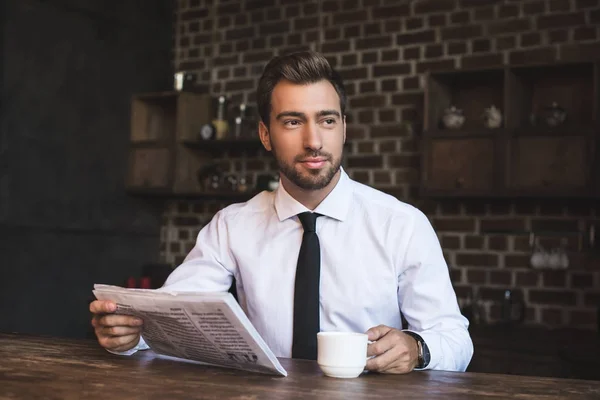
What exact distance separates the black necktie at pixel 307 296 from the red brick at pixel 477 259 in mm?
2126

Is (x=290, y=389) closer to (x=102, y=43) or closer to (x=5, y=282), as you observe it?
(x=5, y=282)

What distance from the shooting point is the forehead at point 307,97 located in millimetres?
2117

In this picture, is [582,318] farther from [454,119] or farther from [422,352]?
[422,352]

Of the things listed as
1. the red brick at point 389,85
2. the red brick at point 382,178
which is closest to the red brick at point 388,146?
the red brick at point 382,178

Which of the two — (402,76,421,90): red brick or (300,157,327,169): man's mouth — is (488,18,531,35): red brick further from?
(300,157,327,169): man's mouth

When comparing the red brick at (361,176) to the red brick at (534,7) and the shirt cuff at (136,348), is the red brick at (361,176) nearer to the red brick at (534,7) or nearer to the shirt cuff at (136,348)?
the red brick at (534,7)

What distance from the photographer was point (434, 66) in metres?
4.25

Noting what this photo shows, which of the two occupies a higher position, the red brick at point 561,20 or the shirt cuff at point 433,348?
the red brick at point 561,20

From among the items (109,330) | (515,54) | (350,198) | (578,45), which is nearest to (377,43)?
(515,54)

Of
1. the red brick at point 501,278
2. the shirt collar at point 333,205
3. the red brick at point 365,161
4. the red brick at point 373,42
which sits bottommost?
the red brick at point 501,278

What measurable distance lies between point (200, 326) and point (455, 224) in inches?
109

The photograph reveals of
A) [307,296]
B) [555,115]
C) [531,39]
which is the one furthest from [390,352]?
[531,39]

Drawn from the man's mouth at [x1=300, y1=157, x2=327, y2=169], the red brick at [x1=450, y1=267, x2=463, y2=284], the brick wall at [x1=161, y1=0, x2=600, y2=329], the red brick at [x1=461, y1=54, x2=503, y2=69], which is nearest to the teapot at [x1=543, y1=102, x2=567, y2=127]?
the brick wall at [x1=161, y1=0, x2=600, y2=329]

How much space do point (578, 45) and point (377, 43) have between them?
1.10 m
